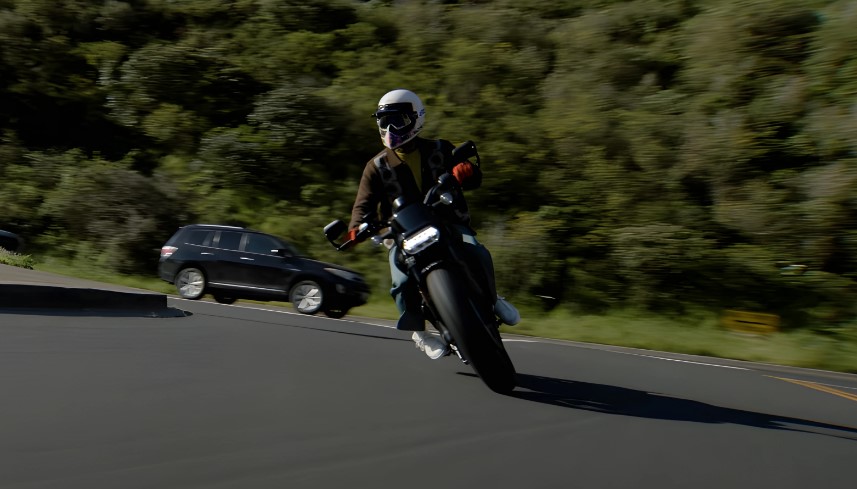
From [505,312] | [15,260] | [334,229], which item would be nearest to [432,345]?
[505,312]

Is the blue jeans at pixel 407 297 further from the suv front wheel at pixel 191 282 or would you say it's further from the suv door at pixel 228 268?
the suv front wheel at pixel 191 282

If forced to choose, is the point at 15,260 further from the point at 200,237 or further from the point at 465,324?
the point at 465,324

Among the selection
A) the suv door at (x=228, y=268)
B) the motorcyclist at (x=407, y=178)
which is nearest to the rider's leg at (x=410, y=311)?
the motorcyclist at (x=407, y=178)

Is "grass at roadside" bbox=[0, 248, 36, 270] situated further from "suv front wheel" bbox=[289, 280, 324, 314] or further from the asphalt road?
the asphalt road

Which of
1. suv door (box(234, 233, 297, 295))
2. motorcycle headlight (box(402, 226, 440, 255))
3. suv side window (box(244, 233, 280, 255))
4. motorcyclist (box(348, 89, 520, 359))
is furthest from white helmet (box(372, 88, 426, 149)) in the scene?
suv side window (box(244, 233, 280, 255))

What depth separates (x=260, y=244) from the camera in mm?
18328

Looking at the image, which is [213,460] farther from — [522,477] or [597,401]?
[597,401]

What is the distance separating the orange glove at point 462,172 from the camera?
20.0ft

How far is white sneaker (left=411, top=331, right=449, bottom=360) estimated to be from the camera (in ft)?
21.2

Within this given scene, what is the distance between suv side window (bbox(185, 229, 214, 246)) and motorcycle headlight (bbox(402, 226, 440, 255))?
43.8 feet

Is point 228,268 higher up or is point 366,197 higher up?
point 366,197

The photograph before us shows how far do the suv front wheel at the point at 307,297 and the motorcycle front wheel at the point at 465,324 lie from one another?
11.9 m

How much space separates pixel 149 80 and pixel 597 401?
85.0 feet

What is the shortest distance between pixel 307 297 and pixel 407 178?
11425 mm
